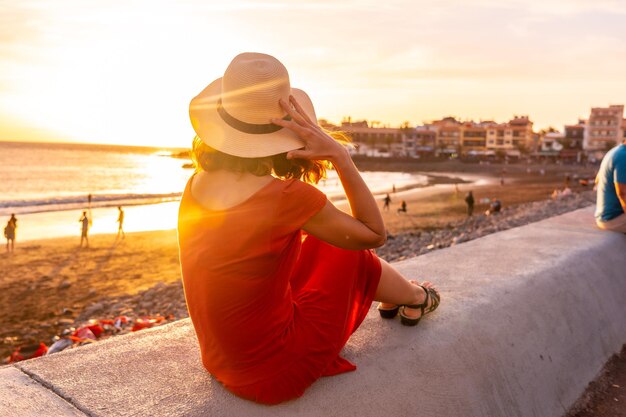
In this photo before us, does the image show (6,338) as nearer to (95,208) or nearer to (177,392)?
(177,392)

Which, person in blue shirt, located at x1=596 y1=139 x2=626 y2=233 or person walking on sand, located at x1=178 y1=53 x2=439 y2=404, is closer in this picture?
person walking on sand, located at x1=178 y1=53 x2=439 y2=404

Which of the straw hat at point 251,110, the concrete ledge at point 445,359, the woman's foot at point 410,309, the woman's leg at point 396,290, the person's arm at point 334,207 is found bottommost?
the concrete ledge at point 445,359

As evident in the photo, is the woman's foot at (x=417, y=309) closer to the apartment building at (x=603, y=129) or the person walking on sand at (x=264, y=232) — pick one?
the person walking on sand at (x=264, y=232)

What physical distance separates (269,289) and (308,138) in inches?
20.3

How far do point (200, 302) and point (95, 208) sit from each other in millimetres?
25902

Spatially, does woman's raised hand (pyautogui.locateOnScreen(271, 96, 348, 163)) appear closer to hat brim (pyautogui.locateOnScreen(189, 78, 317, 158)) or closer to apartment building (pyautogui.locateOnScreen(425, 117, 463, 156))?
hat brim (pyautogui.locateOnScreen(189, 78, 317, 158))

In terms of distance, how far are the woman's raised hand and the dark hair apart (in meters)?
0.06

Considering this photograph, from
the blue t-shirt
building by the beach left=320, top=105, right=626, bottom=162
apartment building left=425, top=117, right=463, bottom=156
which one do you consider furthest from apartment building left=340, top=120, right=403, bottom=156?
the blue t-shirt

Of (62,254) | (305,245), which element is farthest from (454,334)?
(62,254)

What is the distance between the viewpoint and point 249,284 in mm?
1754

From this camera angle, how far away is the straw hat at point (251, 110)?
1.68 meters

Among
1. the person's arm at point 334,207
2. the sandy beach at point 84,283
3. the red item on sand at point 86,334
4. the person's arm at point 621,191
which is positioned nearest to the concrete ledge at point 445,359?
the person's arm at point 334,207

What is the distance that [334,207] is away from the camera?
1750mm

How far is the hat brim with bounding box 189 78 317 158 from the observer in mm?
1690
